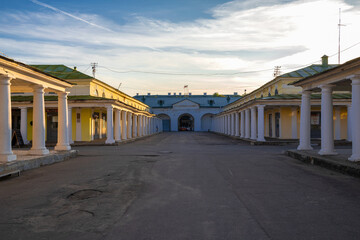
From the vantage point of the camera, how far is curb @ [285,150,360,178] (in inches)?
358

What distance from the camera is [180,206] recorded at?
5508mm

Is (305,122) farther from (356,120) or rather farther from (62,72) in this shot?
(62,72)

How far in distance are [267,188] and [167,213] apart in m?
3.05

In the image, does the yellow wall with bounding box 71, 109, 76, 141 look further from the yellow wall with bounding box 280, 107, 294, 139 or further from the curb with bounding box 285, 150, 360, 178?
the curb with bounding box 285, 150, 360, 178

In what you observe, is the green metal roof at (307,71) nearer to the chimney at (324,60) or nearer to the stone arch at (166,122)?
the chimney at (324,60)

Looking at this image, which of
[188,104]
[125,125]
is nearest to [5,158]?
[125,125]

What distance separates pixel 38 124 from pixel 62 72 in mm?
19325

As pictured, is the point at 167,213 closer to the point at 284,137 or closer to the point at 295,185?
the point at 295,185

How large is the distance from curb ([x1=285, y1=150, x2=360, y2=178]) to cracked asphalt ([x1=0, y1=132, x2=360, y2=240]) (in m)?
0.41

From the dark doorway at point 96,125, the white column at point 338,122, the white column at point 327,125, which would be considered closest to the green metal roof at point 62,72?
the dark doorway at point 96,125

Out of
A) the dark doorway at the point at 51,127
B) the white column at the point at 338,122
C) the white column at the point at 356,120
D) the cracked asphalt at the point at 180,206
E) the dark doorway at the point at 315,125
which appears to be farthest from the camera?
the dark doorway at the point at 315,125

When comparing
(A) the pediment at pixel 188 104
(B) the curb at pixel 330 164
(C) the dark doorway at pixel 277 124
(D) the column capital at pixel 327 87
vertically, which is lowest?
(B) the curb at pixel 330 164

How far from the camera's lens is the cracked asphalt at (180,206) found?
4.20 metres

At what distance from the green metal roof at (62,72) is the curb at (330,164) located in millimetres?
21025
